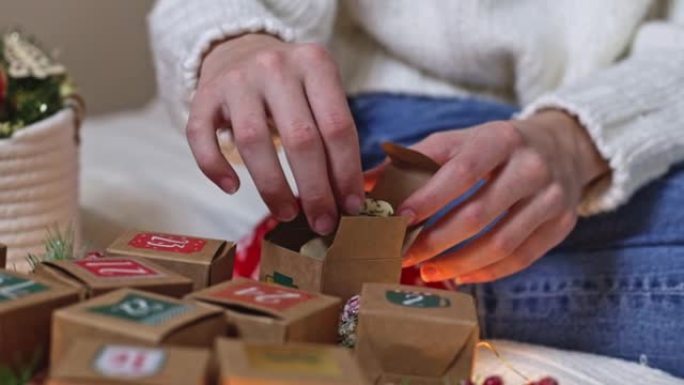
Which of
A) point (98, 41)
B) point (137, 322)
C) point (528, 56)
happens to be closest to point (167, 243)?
point (137, 322)

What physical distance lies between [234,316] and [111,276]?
0.06m

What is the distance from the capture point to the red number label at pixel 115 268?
416mm

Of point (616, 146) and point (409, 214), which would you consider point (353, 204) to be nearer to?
point (409, 214)

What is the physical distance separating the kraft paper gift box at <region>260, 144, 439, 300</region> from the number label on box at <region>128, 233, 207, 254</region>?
0.13 feet

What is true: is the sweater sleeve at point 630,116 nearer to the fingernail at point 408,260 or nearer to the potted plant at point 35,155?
the fingernail at point 408,260

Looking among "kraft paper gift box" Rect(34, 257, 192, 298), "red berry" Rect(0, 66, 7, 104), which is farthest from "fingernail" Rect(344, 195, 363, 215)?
"red berry" Rect(0, 66, 7, 104)

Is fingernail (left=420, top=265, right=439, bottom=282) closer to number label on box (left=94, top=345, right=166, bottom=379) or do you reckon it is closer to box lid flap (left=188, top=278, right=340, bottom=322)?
box lid flap (left=188, top=278, right=340, bottom=322)

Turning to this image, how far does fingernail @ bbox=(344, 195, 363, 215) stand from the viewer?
1.64 feet

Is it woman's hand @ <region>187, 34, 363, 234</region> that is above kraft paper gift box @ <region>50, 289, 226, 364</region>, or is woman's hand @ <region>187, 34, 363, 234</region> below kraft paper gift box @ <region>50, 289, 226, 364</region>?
above

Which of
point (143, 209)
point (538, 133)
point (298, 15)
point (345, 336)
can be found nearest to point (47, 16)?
point (143, 209)

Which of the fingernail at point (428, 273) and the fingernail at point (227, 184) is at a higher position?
the fingernail at point (227, 184)

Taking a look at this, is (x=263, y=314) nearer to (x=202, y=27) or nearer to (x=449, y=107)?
(x=202, y=27)

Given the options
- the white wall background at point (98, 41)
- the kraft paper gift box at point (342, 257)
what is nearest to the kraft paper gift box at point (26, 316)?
the kraft paper gift box at point (342, 257)

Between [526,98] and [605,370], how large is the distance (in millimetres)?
310
